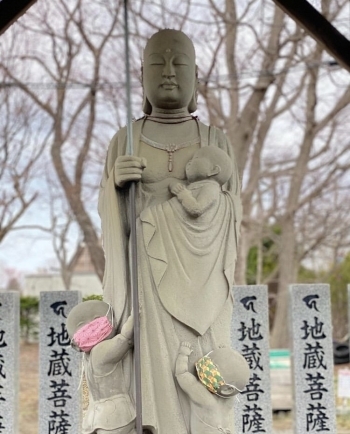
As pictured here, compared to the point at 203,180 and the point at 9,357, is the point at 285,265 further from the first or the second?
the point at 203,180

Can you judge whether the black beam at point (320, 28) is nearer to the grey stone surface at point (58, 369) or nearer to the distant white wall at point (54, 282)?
the grey stone surface at point (58, 369)

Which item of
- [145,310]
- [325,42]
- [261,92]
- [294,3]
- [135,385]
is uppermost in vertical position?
[261,92]

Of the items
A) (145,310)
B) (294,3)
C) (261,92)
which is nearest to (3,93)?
(261,92)

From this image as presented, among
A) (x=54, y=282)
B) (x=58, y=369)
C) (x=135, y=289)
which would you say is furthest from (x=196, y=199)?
(x=54, y=282)

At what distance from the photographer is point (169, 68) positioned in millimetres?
3242

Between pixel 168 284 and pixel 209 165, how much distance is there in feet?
2.01

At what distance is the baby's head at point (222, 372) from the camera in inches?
112

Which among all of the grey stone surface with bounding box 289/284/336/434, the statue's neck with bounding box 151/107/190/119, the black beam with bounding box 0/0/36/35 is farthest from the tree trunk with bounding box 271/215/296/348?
the statue's neck with bounding box 151/107/190/119

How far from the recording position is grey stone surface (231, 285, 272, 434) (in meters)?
5.86

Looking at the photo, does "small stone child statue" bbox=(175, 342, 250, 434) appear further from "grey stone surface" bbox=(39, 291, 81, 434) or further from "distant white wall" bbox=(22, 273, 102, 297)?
"distant white wall" bbox=(22, 273, 102, 297)

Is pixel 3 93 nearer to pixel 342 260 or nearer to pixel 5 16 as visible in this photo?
pixel 5 16

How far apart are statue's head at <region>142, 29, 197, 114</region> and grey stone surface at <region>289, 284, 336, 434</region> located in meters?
3.26

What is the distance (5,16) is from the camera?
4.76 metres

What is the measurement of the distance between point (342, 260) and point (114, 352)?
13.4 m
